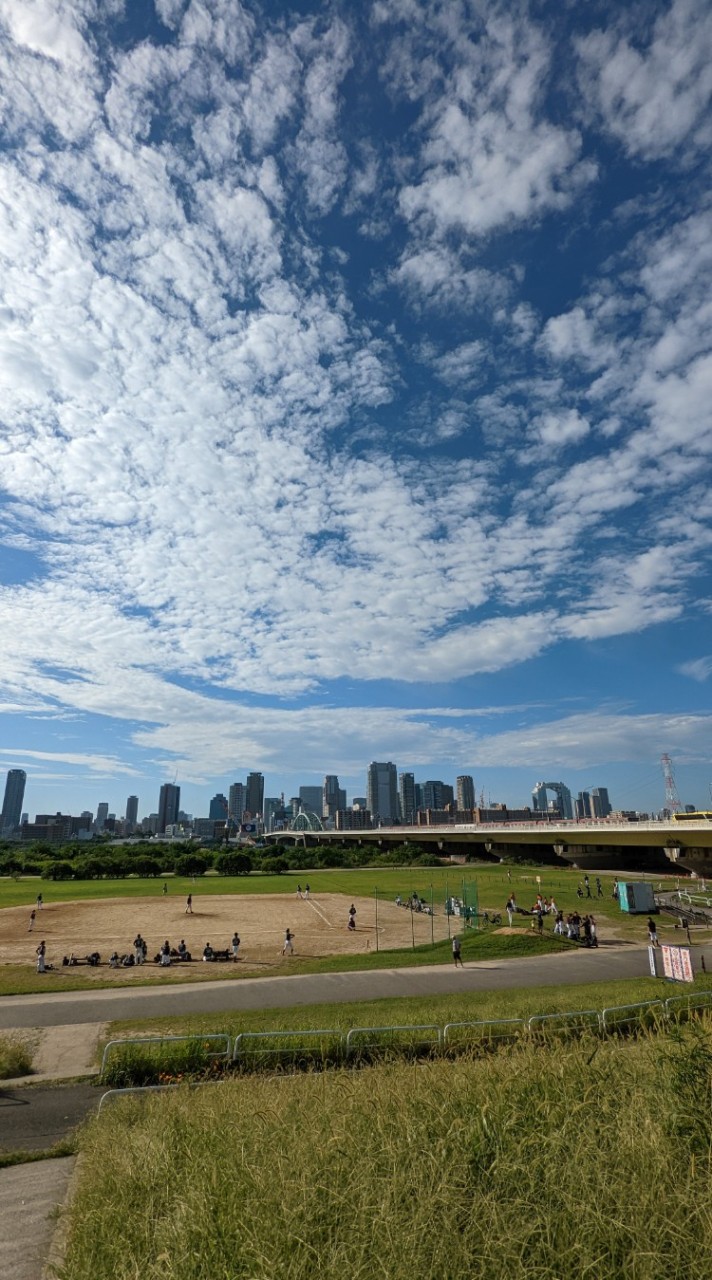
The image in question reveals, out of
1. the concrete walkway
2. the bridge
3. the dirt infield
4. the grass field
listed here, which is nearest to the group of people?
the grass field

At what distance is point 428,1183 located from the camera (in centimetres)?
509

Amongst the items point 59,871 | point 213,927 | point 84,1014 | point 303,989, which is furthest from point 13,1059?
point 59,871

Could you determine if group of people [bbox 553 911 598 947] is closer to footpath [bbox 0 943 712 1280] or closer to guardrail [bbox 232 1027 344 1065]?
footpath [bbox 0 943 712 1280]

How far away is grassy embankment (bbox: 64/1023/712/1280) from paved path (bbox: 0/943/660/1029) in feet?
60.5

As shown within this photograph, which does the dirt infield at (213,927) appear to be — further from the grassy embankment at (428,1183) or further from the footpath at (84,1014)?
the grassy embankment at (428,1183)

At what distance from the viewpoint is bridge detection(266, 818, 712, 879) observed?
2899 inches

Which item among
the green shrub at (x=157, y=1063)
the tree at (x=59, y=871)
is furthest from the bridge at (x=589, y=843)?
the tree at (x=59, y=871)

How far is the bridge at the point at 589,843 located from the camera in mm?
73625

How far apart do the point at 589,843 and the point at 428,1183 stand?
91798mm

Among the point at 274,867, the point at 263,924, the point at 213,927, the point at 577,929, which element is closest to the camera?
the point at 577,929

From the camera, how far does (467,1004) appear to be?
2214cm

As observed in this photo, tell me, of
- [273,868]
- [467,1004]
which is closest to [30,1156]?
[467,1004]

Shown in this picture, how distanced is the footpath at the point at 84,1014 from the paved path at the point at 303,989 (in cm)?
4

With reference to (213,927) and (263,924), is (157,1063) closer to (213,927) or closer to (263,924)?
(213,927)
